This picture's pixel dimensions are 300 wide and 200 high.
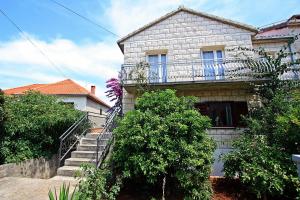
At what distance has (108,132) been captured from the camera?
8.29 metres

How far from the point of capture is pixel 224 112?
31.8ft

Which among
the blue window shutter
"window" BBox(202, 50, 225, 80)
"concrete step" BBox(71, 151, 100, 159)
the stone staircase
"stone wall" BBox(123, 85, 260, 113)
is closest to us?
the stone staircase

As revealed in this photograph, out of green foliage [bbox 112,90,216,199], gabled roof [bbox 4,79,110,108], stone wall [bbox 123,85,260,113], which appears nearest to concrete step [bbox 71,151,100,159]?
green foliage [bbox 112,90,216,199]

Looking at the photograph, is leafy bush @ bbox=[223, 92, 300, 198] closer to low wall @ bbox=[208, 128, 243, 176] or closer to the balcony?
low wall @ bbox=[208, 128, 243, 176]

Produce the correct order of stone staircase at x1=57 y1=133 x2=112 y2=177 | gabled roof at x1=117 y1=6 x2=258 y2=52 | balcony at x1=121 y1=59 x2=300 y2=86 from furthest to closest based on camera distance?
gabled roof at x1=117 y1=6 x2=258 y2=52, balcony at x1=121 y1=59 x2=300 y2=86, stone staircase at x1=57 y1=133 x2=112 y2=177

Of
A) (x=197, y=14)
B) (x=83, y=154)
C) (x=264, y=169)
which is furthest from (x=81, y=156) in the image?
(x=197, y=14)

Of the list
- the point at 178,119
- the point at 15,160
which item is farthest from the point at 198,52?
the point at 15,160

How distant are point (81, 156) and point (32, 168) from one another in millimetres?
1656

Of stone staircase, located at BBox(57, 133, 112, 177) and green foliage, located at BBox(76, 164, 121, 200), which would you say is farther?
stone staircase, located at BBox(57, 133, 112, 177)

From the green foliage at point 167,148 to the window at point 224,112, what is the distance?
3.75 m

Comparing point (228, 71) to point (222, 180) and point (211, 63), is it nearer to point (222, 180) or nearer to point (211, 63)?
point (211, 63)

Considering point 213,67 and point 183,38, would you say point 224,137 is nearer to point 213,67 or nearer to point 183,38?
point 213,67

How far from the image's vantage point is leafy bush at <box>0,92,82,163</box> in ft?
23.5

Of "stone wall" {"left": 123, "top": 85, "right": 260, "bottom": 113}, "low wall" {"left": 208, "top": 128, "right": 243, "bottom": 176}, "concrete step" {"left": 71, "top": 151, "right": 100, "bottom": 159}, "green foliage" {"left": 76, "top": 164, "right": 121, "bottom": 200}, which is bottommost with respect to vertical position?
"green foliage" {"left": 76, "top": 164, "right": 121, "bottom": 200}
